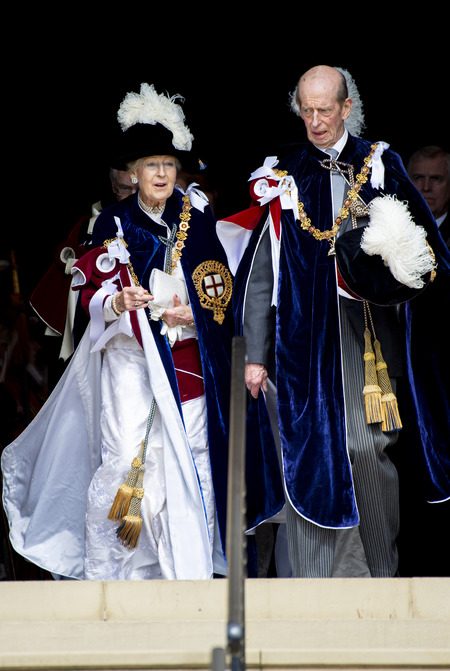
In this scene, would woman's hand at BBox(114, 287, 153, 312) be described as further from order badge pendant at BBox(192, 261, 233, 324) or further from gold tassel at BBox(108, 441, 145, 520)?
gold tassel at BBox(108, 441, 145, 520)

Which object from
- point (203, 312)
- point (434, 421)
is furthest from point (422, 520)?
point (203, 312)

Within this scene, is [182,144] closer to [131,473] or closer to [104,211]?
[104,211]

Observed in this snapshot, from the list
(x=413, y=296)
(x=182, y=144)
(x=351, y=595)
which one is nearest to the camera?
(x=351, y=595)

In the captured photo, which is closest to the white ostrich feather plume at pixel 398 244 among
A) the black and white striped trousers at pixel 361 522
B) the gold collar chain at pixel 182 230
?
the black and white striped trousers at pixel 361 522

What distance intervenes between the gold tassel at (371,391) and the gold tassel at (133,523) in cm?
100

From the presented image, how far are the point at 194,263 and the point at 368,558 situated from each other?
4.77 ft

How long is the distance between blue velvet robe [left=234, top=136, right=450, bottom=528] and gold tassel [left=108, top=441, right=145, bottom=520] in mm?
644

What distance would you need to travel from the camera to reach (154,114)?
545 cm

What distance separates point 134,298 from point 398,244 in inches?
44.7

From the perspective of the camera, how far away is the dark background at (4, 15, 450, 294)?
691cm

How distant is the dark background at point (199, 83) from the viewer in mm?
6910

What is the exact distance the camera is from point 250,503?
17.1 ft

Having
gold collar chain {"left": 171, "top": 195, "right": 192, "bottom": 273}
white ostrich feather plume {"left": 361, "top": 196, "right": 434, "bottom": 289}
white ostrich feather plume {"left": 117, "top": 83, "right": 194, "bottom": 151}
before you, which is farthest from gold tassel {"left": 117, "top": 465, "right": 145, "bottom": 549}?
white ostrich feather plume {"left": 117, "top": 83, "right": 194, "bottom": 151}

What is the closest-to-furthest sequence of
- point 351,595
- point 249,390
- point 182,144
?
point 351,595, point 249,390, point 182,144
